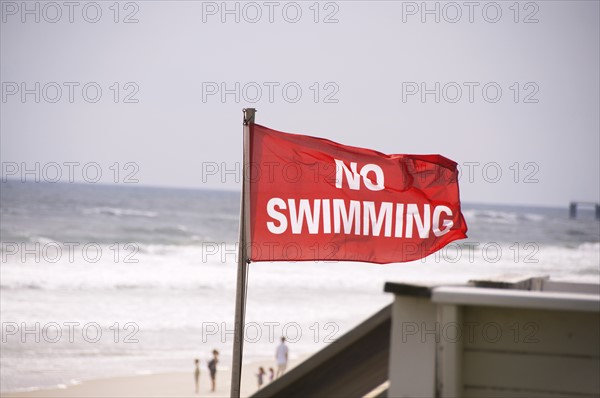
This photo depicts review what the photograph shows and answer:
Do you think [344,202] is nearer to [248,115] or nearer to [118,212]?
[248,115]

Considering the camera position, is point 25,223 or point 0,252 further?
point 25,223

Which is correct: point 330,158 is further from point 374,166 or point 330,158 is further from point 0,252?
point 0,252

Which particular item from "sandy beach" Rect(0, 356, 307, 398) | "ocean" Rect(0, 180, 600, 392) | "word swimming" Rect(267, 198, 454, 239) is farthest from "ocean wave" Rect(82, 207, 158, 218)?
"word swimming" Rect(267, 198, 454, 239)

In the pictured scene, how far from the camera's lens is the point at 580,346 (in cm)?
313

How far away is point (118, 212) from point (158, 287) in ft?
135

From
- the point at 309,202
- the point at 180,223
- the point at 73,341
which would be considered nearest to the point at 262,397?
the point at 309,202

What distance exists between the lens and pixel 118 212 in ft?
257

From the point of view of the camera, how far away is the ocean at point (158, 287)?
944 inches

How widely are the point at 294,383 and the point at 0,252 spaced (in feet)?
148

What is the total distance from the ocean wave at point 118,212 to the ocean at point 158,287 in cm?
24

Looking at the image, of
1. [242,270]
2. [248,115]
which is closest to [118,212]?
[248,115]

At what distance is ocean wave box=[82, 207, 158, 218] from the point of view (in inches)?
3002

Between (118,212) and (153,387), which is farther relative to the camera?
(118,212)

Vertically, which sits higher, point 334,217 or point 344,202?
point 344,202
